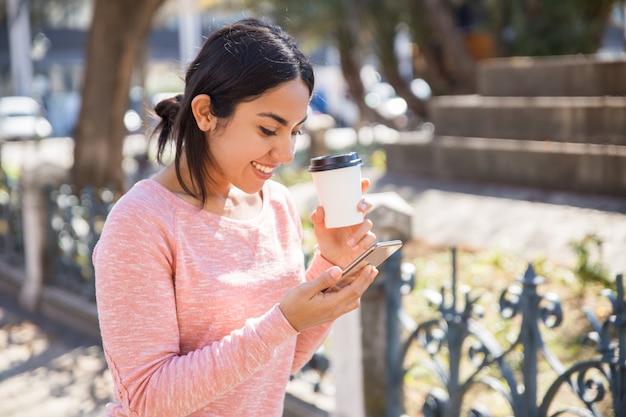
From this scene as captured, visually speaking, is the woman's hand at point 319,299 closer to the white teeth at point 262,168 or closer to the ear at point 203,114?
the white teeth at point 262,168

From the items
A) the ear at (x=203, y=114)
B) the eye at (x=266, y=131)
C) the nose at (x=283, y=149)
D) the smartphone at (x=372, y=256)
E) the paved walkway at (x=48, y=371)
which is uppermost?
the ear at (x=203, y=114)

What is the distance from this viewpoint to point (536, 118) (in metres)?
8.14

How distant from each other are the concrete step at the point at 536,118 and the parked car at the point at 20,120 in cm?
2171

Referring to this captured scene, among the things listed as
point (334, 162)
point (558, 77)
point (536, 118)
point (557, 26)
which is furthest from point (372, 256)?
point (557, 26)

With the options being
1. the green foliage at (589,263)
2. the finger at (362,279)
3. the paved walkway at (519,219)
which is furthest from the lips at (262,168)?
the paved walkway at (519,219)

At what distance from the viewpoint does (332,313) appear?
1648 millimetres

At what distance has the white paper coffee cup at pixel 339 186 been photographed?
1.76 m

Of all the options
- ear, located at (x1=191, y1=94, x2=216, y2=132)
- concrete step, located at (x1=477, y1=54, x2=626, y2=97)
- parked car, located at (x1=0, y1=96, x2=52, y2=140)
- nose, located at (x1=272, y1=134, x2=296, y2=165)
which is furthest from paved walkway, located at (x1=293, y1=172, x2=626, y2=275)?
parked car, located at (x1=0, y1=96, x2=52, y2=140)

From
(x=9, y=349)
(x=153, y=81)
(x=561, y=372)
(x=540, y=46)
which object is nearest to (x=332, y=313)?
(x=561, y=372)

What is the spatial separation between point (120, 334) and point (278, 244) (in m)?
0.47

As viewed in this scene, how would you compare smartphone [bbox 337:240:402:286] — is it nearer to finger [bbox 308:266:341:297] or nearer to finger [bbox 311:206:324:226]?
finger [bbox 308:266:341:297]

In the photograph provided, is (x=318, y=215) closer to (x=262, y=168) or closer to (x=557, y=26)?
(x=262, y=168)

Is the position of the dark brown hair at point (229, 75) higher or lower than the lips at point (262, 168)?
higher

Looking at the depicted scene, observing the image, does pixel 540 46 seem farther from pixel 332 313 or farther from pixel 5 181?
pixel 332 313
